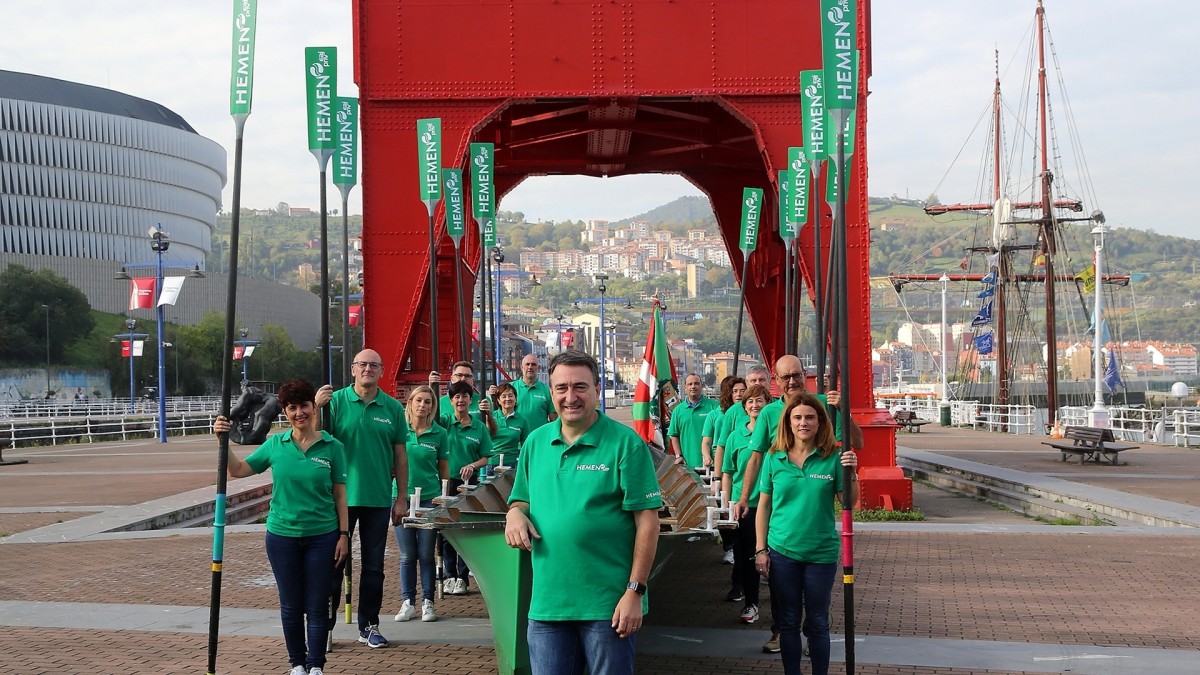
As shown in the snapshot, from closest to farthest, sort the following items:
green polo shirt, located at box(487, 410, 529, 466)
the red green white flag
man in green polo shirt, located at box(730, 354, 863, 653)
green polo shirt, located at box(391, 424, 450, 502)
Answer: man in green polo shirt, located at box(730, 354, 863, 653) < green polo shirt, located at box(391, 424, 450, 502) < green polo shirt, located at box(487, 410, 529, 466) < the red green white flag

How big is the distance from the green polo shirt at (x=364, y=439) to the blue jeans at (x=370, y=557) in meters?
0.09

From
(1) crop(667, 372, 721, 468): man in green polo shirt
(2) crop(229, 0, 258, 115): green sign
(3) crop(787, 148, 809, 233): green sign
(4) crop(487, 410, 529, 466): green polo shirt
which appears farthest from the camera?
(3) crop(787, 148, 809, 233): green sign

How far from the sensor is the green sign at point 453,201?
1875 cm

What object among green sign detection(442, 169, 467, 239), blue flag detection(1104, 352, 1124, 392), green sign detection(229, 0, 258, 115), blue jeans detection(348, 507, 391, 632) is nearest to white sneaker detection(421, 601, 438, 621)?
blue jeans detection(348, 507, 391, 632)

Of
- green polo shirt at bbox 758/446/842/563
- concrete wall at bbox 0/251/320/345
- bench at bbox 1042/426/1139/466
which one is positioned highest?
concrete wall at bbox 0/251/320/345

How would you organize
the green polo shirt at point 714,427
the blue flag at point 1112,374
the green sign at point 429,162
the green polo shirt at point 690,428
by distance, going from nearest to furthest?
the green polo shirt at point 714,427, the green polo shirt at point 690,428, the green sign at point 429,162, the blue flag at point 1112,374

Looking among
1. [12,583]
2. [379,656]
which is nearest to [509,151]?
[12,583]

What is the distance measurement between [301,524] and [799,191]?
A: 10.8 meters

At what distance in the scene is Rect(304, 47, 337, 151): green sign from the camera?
13023 mm

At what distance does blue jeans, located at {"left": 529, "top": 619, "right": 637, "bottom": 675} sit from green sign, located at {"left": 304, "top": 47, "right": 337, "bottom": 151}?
343 inches

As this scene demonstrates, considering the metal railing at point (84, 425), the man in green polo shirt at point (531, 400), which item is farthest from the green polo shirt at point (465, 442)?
the metal railing at point (84, 425)

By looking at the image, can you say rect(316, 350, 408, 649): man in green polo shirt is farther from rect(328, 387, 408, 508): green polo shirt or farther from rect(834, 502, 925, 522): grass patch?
rect(834, 502, 925, 522): grass patch

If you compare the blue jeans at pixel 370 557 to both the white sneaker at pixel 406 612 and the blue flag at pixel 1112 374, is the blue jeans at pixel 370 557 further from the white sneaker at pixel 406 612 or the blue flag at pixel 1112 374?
the blue flag at pixel 1112 374

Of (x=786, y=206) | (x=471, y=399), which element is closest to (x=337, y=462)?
(x=471, y=399)
